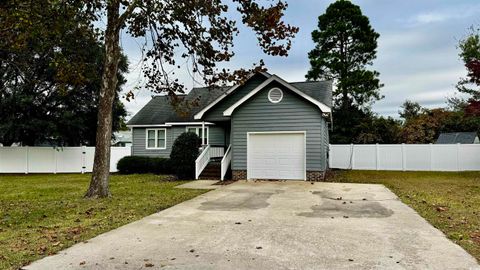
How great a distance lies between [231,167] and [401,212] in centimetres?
945

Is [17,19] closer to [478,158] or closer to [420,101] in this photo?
[478,158]

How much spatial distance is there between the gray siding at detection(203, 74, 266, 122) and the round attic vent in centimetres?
276

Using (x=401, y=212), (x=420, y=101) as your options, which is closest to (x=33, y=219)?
(x=401, y=212)

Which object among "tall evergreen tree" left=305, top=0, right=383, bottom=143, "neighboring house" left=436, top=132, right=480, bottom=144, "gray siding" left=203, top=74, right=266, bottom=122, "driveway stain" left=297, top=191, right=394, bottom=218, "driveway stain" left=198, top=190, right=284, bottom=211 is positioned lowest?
"driveway stain" left=198, top=190, right=284, bottom=211

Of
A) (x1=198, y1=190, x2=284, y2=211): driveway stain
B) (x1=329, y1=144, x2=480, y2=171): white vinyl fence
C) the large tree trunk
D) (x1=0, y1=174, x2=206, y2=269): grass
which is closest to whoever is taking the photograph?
(x1=0, y1=174, x2=206, y2=269): grass

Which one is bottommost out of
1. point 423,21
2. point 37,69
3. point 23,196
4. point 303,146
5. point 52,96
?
point 23,196

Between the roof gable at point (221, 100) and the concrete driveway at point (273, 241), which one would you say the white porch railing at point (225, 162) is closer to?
the roof gable at point (221, 100)

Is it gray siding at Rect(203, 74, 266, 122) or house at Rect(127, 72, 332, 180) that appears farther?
gray siding at Rect(203, 74, 266, 122)

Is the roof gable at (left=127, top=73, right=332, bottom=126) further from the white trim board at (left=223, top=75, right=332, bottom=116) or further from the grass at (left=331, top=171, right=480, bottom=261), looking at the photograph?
the grass at (left=331, top=171, right=480, bottom=261)

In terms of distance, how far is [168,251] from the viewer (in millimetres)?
5098

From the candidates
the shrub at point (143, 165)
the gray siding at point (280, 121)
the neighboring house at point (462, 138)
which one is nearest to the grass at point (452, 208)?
the gray siding at point (280, 121)

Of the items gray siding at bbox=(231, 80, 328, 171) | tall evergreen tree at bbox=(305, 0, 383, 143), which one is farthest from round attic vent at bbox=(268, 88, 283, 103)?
tall evergreen tree at bbox=(305, 0, 383, 143)

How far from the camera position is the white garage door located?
15.7m

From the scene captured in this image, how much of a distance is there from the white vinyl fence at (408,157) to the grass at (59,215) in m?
13.2
